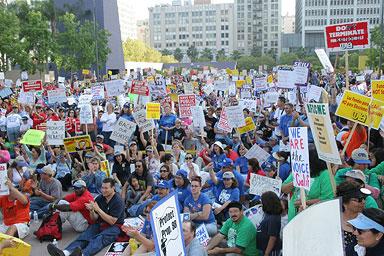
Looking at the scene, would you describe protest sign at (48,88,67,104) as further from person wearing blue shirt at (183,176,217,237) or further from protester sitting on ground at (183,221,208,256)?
protester sitting on ground at (183,221,208,256)

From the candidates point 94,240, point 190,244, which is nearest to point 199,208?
point 94,240

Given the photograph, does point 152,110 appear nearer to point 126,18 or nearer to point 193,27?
point 126,18

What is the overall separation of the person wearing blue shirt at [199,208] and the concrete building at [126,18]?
14280 centimetres

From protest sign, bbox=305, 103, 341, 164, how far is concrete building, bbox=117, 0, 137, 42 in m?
145

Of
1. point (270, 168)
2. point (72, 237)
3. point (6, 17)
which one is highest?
point (6, 17)

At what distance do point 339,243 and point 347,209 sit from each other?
2.53m

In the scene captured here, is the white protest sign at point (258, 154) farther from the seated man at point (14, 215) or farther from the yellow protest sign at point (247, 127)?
the seated man at point (14, 215)

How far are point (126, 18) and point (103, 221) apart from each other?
15319 centimetres

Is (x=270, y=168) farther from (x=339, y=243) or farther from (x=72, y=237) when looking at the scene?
(x=339, y=243)

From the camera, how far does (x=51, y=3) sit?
63.9m

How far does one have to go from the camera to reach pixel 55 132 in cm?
1112

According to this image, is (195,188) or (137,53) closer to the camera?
(195,188)

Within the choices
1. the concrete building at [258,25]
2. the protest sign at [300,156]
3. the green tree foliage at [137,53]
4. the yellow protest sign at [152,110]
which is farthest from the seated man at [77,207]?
the concrete building at [258,25]

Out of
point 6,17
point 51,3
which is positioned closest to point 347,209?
point 6,17
